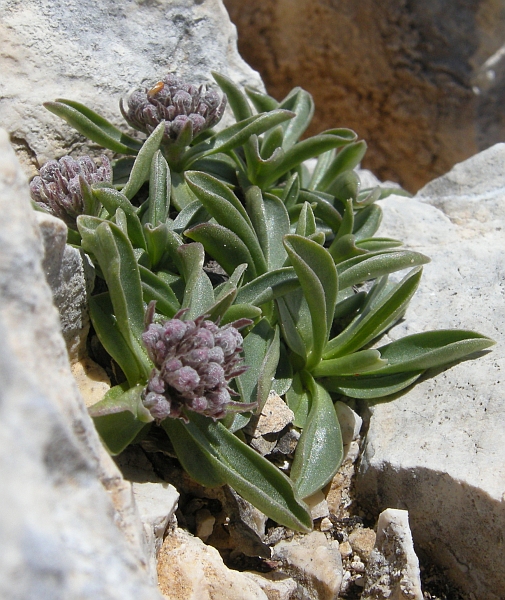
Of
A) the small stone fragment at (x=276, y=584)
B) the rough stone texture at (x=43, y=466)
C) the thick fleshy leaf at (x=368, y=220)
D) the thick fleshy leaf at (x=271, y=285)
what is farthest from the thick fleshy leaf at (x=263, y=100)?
the small stone fragment at (x=276, y=584)

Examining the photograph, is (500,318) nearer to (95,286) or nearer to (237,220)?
(237,220)

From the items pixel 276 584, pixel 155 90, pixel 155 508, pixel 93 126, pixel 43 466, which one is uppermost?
pixel 43 466

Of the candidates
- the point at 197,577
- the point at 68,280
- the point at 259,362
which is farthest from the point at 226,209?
the point at 197,577

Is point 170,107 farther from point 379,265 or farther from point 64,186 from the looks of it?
point 379,265

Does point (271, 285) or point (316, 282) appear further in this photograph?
point (271, 285)

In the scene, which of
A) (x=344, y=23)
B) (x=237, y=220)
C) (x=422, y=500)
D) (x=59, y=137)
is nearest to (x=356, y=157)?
(x=237, y=220)

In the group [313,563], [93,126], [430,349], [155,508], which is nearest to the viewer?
[155,508]
